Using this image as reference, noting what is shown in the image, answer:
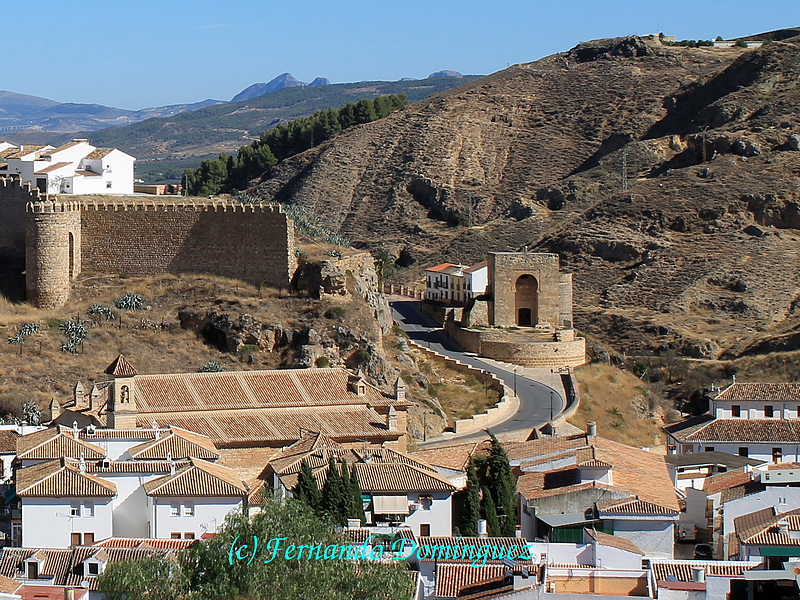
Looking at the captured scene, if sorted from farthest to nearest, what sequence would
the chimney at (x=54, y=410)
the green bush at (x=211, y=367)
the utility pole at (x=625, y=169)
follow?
the utility pole at (x=625, y=169) → the green bush at (x=211, y=367) → the chimney at (x=54, y=410)

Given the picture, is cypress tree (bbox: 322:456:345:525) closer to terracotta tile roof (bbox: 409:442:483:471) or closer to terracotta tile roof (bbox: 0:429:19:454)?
terracotta tile roof (bbox: 409:442:483:471)

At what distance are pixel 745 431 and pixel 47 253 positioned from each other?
1880 centimetres

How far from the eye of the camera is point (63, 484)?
93.9 feet

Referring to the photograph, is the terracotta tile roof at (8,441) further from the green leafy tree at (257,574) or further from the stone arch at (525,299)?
the stone arch at (525,299)

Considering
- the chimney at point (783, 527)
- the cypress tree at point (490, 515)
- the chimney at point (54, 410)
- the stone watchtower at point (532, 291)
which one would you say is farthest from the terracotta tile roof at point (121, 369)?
the stone watchtower at point (532, 291)

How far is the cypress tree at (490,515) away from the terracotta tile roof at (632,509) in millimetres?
1892

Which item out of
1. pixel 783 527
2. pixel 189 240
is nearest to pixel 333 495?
pixel 783 527

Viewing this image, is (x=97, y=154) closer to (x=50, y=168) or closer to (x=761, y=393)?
(x=50, y=168)

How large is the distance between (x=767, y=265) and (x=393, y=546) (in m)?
49.2

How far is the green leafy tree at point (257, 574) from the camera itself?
2177 centimetres

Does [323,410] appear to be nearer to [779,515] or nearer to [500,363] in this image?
[779,515]

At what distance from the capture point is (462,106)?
10238 cm

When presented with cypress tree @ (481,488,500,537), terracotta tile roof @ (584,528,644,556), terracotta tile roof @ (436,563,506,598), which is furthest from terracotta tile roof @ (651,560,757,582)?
cypress tree @ (481,488,500,537)

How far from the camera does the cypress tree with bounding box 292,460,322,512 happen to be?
92.5ft
